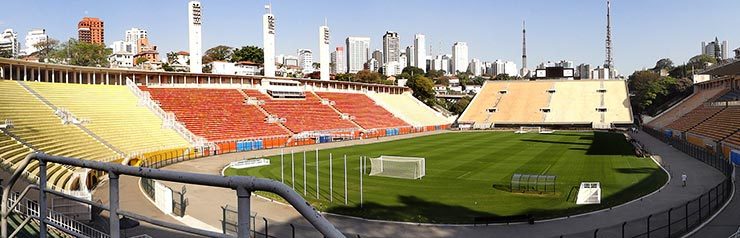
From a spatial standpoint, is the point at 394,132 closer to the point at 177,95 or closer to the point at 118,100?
the point at 177,95

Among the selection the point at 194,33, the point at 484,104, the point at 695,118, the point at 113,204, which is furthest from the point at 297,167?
the point at 484,104

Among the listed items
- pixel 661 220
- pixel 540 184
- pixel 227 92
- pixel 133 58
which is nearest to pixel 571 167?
pixel 540 184


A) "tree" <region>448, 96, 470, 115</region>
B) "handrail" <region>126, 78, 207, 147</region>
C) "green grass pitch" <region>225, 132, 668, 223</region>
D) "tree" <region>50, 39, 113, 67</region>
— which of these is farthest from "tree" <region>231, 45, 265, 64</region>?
"green grass pitch" <region>225, 132, 668, 223</region>

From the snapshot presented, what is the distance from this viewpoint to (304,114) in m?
65.9

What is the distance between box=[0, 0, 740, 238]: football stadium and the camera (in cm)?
654

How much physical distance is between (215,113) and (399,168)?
2995 centimetres

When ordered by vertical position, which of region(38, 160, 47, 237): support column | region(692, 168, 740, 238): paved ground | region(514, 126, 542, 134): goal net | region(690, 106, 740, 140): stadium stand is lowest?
region(514, 126, 542, 134): goal net

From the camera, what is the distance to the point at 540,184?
26.2m

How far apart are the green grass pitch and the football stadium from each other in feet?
0.45

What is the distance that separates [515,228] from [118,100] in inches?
1588

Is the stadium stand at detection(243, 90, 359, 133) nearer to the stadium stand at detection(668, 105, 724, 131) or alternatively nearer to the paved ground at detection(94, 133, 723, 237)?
the paved ground at detection(94, 133, 723, 237)

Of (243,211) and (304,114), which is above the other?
(243,211)

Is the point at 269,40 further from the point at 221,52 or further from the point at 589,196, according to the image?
the point at 221,52

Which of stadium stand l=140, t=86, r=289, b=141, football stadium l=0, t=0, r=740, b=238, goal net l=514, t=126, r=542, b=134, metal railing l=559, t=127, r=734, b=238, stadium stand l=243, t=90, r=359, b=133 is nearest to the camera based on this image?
football stadium l=0, t=0, r=740, b=238
